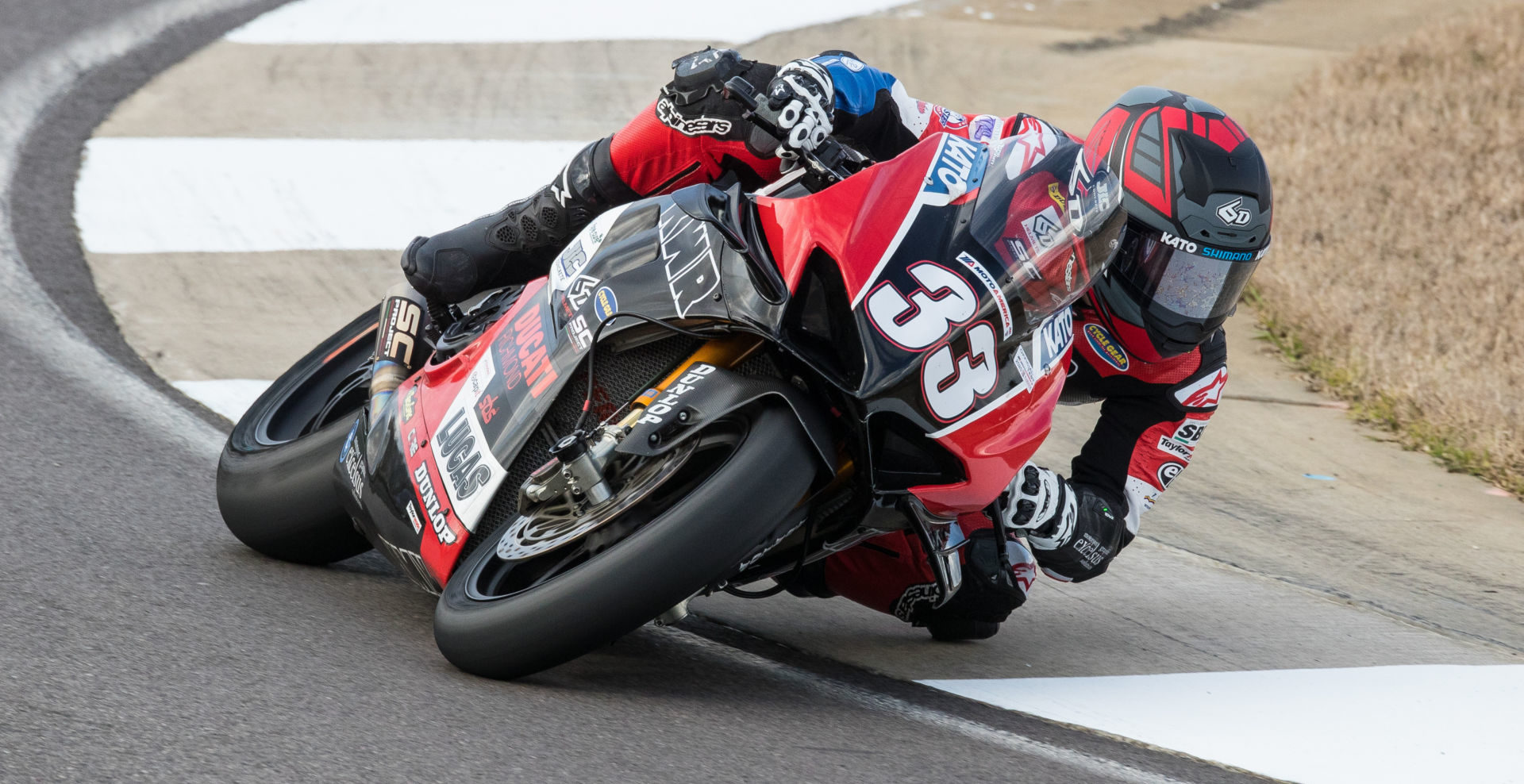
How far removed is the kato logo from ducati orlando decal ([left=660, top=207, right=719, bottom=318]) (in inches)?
47.2

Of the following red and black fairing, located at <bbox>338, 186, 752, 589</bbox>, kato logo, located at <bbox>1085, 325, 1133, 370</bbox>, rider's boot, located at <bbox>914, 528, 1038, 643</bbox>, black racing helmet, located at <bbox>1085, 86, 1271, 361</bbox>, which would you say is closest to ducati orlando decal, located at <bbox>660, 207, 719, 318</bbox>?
red and black fairing, located at <bbox>338, 186, 752, 589</bbox>

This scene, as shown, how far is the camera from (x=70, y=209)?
6098mm

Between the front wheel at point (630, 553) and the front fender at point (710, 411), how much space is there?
1.2 inches

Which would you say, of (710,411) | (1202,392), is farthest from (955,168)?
(1202,392)

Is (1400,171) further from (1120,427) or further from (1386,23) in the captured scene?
(1120,427)

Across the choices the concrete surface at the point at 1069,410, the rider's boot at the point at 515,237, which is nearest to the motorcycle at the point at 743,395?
the rider's boot at the point at 515,237

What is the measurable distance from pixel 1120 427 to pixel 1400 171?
5.13m

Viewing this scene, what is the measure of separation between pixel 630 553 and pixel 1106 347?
1.55 meters

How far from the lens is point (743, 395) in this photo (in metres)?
2.65

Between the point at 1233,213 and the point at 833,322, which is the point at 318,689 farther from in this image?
the point at 1233,213

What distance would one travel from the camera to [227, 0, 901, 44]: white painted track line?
A: 9.08m

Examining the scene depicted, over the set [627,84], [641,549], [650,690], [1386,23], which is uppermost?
[641,549]

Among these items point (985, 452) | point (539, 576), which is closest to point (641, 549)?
point (539, 576)

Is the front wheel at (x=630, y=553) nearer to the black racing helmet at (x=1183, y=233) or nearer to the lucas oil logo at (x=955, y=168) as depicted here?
the lucas oil logo at (x=955, y=168)
